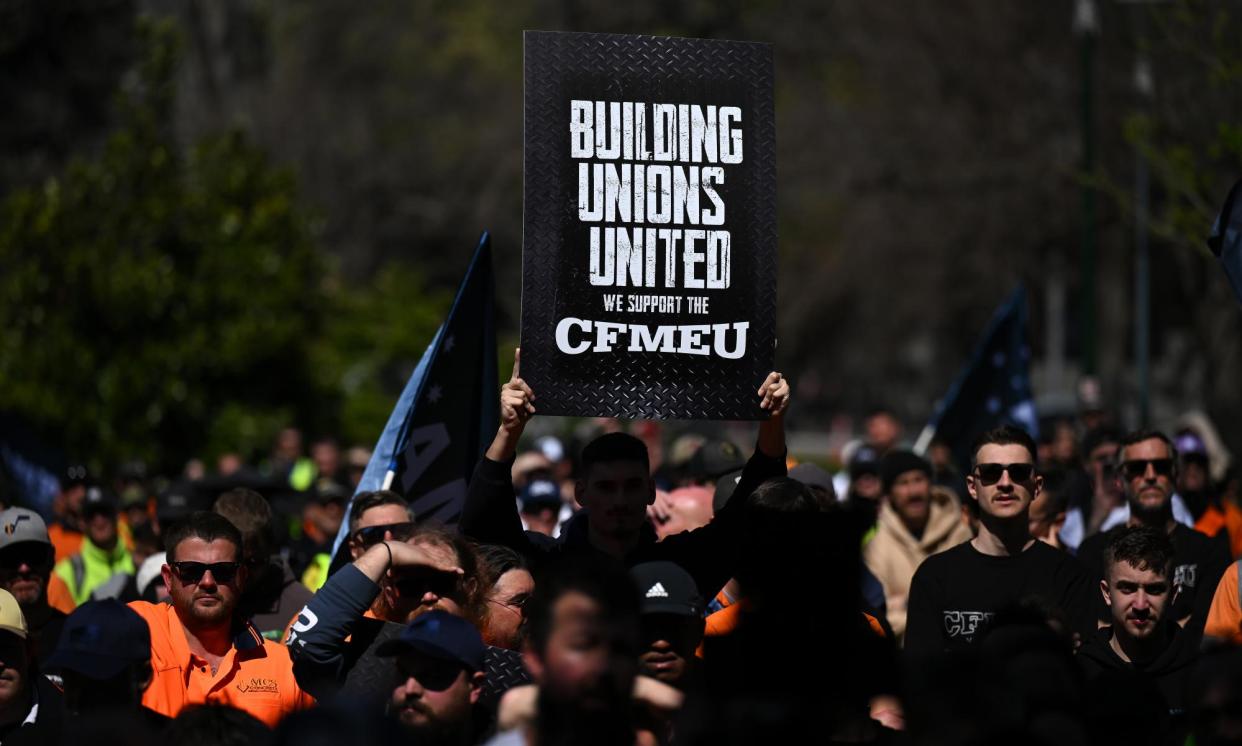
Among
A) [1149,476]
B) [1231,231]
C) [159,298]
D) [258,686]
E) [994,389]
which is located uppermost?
[159,298]

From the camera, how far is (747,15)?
42531mm

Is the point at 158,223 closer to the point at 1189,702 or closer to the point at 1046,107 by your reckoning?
the point at 1046,107

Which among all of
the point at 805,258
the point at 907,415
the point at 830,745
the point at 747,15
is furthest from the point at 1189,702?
the point at 907,415

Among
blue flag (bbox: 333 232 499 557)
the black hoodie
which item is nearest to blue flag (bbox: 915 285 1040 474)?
blue flag (bbox: 333 232 499 557)

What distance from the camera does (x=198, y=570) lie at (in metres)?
6.36

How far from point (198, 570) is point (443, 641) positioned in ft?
5.14

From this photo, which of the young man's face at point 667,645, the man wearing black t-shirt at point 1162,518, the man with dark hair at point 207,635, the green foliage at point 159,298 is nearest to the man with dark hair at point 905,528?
the man wearing black t-shirt at point 1162,518

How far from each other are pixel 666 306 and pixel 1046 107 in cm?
2313

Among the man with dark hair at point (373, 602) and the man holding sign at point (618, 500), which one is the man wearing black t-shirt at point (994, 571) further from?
the man with dark hair at point (373, 602)

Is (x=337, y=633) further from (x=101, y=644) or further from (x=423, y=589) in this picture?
(x=101, y=644)

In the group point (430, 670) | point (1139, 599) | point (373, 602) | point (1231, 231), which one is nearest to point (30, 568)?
point (373, 602)

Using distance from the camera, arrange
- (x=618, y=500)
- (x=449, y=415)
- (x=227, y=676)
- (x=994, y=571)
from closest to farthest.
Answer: (x=227, y=676), (x=618, y=500), (x=994, y=571), (x=449, y=415)

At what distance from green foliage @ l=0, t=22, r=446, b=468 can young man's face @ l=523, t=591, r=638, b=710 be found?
598 inches

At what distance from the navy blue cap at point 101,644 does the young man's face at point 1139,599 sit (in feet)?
10.5
